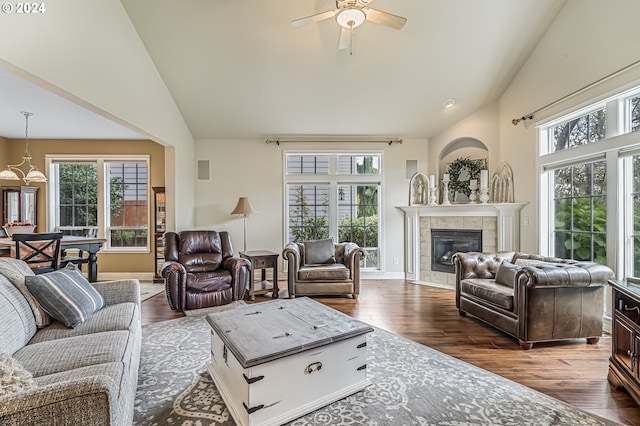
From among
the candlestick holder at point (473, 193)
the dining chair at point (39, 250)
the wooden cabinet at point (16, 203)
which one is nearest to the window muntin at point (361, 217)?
the candlestick holder at point (473, 193)

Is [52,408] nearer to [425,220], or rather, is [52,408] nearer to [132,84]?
[132,84]

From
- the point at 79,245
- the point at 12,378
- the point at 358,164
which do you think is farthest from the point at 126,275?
the point at 12,378

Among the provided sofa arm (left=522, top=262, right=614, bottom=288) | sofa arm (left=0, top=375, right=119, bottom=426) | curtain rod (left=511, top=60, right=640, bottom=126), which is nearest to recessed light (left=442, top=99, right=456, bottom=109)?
curtain rod (left=511, top=60, right=640, bottom=126)

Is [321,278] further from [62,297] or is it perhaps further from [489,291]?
[62,297]

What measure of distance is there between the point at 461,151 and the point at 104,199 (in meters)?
6.65

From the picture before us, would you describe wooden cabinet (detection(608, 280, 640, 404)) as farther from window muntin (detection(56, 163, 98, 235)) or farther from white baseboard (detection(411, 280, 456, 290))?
window muntin (detection(56, 163, 98, 235))

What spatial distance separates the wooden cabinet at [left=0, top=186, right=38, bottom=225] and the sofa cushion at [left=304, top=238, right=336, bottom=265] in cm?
502

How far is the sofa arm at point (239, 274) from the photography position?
4.24 meters

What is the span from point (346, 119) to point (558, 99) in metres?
2.89

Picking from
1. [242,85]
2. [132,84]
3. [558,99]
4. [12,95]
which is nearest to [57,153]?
[12,95]

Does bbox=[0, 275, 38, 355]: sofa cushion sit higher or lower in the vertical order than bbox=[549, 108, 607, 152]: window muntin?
lower

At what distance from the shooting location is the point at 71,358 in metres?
1.67

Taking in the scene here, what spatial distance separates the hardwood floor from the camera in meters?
2.17

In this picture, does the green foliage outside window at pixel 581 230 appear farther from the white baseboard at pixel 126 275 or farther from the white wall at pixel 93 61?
the white baseboard at pixel 126 275
